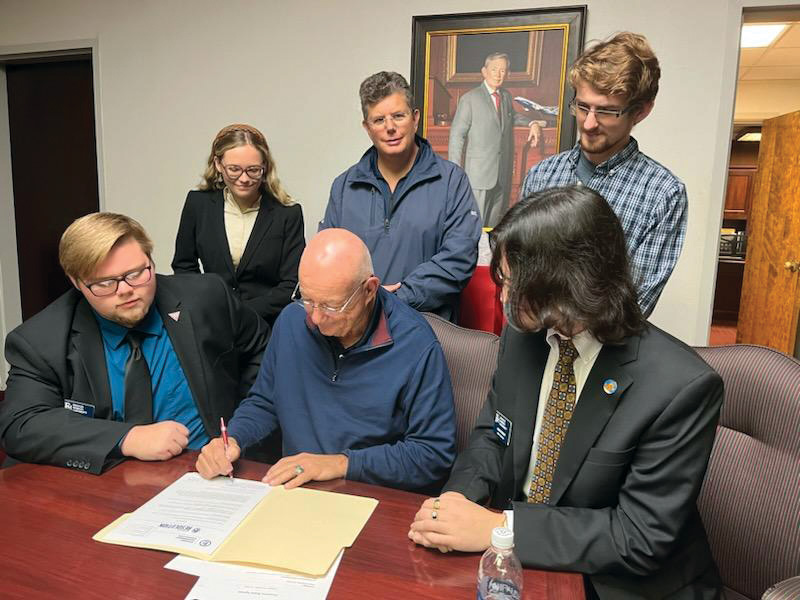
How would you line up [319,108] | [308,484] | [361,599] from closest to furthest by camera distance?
[361,599], [308,484], [319,108]

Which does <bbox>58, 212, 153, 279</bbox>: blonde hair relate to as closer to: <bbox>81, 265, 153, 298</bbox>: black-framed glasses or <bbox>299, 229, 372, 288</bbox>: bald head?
<bbox>81, 265, 153, 298</bbox>: black-framed glasses

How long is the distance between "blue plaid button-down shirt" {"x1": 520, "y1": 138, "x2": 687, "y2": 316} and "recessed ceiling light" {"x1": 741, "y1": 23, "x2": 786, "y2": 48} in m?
3.52

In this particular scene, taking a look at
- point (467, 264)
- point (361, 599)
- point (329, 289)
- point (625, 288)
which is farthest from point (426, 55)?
point (361, 599)

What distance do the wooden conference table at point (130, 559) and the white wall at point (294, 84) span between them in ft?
7.71

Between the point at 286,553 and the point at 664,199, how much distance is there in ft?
4.74

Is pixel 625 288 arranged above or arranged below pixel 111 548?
above

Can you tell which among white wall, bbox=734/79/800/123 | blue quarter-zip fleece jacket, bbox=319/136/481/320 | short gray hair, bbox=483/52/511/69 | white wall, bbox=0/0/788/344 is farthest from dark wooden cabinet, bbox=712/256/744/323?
blue quarter-zip fleece jacket, bbox=319/136/481/320

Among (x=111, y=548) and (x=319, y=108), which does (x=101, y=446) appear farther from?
(x=319, y=108)

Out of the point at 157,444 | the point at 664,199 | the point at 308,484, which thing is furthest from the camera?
the point at 664,199

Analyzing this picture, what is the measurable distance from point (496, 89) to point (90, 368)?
94.5 inches

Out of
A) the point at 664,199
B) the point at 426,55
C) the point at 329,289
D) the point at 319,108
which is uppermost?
the point at 426,55

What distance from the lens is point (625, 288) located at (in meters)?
1.14

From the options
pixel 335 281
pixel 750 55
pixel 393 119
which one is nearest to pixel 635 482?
pixel 335 281

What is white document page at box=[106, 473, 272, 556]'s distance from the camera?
1.08m
